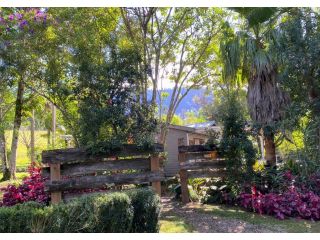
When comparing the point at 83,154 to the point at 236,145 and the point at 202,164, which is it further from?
the point at 236,145

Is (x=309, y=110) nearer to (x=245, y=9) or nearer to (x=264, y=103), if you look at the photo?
(x=264, y=103)

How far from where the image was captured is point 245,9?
7609 millimetres

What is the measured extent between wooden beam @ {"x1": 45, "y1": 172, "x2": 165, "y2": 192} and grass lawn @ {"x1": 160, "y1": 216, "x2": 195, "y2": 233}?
2.49 feet

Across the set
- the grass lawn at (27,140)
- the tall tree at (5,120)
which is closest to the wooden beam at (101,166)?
the tall tree at (5,120)

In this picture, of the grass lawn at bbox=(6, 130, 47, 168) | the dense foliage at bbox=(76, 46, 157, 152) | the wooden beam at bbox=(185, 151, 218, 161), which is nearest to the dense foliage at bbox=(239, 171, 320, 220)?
the wooden beam at bbox=(185, 151, 218, 161)

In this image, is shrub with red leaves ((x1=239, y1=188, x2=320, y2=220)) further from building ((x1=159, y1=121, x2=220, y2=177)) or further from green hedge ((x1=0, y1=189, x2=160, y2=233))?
building ((x1=159, y1=121, x2=220, y2=177))

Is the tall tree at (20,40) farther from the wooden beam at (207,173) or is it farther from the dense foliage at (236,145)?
the dense foliage at (236,145)

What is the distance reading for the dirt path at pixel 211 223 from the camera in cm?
509

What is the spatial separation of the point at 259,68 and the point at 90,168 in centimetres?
437

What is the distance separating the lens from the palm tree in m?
7.70

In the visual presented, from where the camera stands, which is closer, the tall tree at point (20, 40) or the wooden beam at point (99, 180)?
the wooden beam at point (99, 180)

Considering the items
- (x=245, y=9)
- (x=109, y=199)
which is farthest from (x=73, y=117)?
(x=245, y=9)

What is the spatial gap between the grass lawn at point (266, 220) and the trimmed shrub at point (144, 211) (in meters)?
1.88
